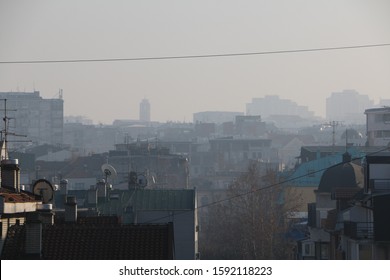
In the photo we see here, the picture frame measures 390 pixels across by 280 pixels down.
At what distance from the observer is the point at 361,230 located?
43719 mm

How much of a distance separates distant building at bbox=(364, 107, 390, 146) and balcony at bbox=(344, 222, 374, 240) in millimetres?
72953

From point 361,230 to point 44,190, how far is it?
8.41 m

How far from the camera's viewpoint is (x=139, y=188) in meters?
67.6

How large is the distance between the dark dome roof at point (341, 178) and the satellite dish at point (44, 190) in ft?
58.8

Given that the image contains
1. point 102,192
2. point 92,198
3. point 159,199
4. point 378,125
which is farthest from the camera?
point 378,125

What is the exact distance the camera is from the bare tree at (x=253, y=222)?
77750 millimetres

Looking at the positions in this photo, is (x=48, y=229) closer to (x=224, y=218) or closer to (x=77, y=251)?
(x=77, y=251)

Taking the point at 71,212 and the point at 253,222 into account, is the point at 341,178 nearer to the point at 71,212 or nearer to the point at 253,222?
the point at 253,222

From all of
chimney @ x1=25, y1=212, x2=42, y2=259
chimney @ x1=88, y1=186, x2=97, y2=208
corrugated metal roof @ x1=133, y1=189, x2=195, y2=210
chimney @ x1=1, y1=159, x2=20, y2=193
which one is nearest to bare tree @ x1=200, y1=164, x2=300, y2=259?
corrugated metal roof @ x1=133, y1=189, x2=195, y2=210

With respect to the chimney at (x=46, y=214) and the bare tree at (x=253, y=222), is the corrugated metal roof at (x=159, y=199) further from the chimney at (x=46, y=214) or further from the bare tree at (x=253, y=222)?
the chimney at (x=46, y=214)

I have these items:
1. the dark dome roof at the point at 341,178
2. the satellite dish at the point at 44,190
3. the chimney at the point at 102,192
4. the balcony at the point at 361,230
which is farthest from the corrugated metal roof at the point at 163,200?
the balcony at the point at 361,230

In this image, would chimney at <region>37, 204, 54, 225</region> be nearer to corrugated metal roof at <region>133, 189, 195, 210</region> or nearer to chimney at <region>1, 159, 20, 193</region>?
chimney at <region>1, 159, 20, 193</region>

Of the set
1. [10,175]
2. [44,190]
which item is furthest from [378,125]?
[10,175]

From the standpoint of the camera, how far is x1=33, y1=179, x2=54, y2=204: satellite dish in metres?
43.7
